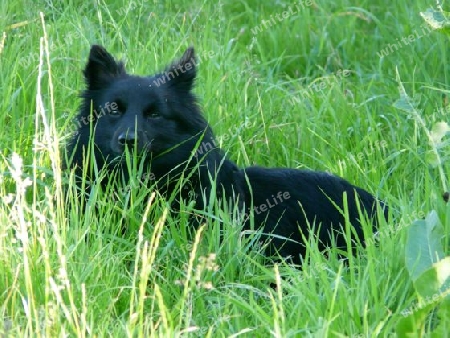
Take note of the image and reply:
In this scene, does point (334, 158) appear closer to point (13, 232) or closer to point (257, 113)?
point (257, 113)

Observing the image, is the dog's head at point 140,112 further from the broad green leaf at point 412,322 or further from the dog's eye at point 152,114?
the broad green leaf at point 412,322

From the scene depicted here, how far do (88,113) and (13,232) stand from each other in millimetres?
1204

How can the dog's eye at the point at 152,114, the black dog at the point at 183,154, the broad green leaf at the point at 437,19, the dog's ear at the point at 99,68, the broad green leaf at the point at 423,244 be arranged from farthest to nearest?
the dog's ear at the point at 99,68 < the dog's eye at the point at 152,114 < the black dog at the point at 183,154 < the broad green leaf at the point at 437,19 < the broad green leaf at the point at 423,244

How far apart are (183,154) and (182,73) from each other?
0.58 metres

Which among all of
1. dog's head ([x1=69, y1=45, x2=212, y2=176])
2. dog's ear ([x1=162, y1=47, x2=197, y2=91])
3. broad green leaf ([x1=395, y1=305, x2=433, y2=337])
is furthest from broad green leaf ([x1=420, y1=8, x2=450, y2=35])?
dog's ear ([x1=162, y1=47, x2=197, y2=91])

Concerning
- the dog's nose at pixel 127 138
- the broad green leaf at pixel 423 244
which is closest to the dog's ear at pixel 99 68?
the dog's nose at pixel 127 138

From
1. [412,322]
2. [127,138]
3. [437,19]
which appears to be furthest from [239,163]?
[412,322]

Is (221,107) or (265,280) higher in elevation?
(221,107)

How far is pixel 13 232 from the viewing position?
377 cm

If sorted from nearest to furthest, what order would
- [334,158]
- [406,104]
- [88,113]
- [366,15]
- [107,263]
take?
[107,263] < [406,104] < [88,113] < [334,158] < [366,15]

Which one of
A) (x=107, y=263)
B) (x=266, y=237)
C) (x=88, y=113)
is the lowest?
(x=266, y=237)

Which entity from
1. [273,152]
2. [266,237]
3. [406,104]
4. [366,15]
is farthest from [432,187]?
[366,15]

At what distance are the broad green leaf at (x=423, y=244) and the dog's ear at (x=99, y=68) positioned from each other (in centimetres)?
227

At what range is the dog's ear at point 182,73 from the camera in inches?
195
